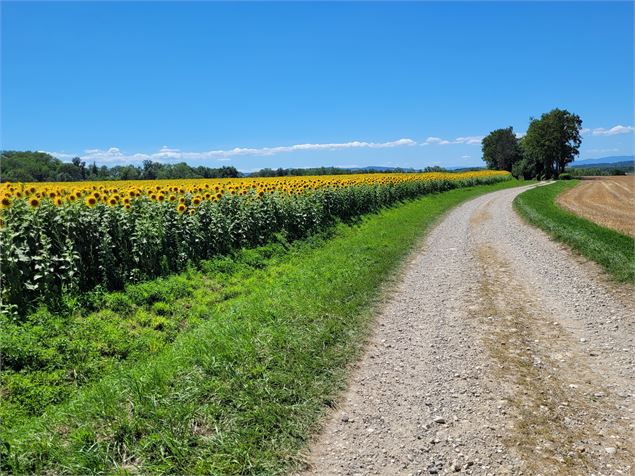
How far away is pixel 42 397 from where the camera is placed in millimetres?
5277

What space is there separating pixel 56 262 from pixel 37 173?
156 feet

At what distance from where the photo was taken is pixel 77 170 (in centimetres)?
5875

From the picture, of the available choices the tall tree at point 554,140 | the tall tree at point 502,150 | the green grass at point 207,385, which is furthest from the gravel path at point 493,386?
the tall tree at point 502,150

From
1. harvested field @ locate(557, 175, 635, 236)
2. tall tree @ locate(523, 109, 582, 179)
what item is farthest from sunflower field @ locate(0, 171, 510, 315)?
tall tree @ locate(523, 109, 582, 179)

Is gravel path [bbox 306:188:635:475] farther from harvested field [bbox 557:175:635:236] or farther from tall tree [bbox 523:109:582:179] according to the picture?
tall tree [bbox 523:109:582:179]

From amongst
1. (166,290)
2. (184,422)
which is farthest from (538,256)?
(184,422)

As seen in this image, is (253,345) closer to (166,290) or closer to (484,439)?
(484,439)

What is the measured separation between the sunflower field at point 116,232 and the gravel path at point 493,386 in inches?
240

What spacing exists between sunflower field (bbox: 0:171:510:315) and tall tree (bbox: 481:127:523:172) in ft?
362

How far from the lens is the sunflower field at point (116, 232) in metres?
7.78

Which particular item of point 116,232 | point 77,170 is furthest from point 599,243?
point 77,170

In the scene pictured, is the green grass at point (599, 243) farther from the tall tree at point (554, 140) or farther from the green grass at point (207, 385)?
the tall tree at point (554, 140)

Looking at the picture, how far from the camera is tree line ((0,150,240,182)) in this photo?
139 ft

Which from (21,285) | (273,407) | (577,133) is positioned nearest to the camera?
(273,407)
